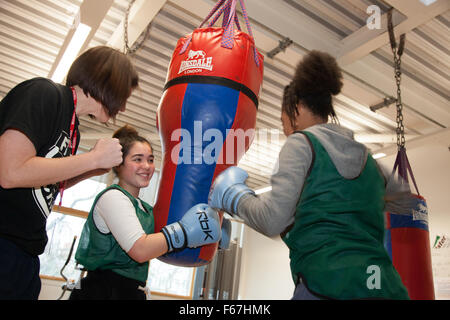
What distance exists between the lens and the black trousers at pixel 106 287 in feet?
5.73

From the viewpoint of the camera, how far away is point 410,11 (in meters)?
3.49

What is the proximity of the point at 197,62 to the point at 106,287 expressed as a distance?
1195 mm

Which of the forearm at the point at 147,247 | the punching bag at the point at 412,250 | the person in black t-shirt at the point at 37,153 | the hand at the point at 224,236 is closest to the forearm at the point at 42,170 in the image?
the person in black t-shirt at the point at 37,153

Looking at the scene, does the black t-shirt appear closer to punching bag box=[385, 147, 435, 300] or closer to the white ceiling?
punching bag box=[385, 147, 435, 300]

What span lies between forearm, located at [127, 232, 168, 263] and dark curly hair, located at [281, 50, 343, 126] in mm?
779

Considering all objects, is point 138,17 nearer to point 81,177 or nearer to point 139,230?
point 81,177

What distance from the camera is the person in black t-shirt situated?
1219 millimetres

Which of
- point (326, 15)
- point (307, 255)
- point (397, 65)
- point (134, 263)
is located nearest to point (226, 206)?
point (307, 255)

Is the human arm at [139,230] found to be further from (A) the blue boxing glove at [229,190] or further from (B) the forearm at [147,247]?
(A) the blue boxing glove at [229,190]

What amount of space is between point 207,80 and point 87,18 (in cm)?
253

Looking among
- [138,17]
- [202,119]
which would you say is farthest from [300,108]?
[138,17]

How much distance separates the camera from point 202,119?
1.90 m

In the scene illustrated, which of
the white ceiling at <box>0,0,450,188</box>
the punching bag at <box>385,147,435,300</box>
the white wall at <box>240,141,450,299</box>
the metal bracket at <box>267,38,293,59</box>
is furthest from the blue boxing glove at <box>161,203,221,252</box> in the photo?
the metal bracket at <box>267,38,293,59</box>

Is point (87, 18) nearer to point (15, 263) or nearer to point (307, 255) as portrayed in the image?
point (15, 263)
